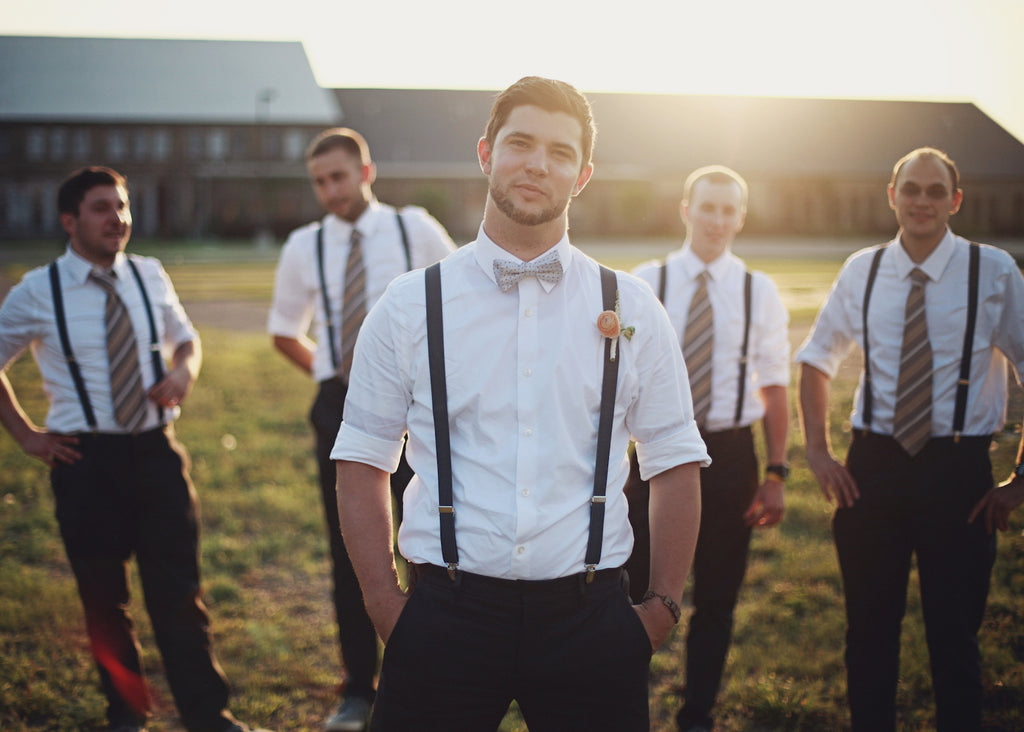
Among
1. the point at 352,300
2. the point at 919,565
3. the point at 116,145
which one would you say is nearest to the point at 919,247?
the point at 919,565

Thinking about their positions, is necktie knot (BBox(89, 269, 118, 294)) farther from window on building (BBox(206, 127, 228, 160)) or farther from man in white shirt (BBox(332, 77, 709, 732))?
window on building (BBox(206, 127, 228, 160))

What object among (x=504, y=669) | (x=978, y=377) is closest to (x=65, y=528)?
(x=504, y=669)

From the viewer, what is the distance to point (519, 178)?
85.2 inches

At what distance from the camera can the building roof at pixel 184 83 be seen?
154 ft

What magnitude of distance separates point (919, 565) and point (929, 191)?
146 cm

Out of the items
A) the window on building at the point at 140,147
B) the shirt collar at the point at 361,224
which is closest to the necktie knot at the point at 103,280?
the shirt collar at the point at 361,224

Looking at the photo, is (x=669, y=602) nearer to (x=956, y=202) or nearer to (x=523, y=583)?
(x=523, y=583)

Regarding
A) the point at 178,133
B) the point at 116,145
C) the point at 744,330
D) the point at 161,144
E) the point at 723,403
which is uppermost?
the point at 178,133

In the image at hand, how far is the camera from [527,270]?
2182 millimetres

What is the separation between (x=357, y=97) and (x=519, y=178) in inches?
2135

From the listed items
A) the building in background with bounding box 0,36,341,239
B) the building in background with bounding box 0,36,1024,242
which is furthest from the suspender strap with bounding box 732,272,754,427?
the building in background with bounding box 0,36,341,239

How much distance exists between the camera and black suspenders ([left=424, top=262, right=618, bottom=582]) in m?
2.12

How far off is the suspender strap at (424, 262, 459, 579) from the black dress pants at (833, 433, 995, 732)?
2005 mm

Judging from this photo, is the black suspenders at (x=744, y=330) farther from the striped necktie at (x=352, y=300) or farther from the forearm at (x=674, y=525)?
the forearm at (x=674, y=525)
